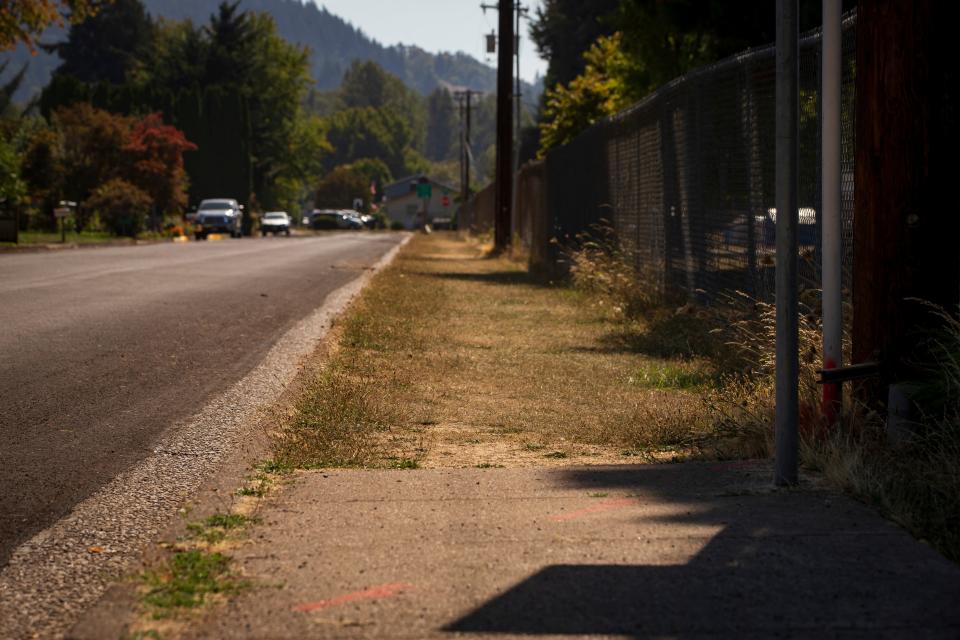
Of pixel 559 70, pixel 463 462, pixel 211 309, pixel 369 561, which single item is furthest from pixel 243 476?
pixel 559 70

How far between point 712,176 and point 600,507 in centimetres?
676

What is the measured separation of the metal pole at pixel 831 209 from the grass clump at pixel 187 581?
2.78 meters

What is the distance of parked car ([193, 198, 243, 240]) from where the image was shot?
5606cm

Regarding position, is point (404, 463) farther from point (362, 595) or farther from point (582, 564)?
point (362, 595)

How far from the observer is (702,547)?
4.09 meters

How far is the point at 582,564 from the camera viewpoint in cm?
392

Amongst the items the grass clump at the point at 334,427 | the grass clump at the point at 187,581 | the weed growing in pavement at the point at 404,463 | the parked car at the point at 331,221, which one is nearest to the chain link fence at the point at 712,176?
the grass clump at the point at 334,427

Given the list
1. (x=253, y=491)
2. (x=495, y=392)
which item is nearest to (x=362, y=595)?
(x=253, y=491)

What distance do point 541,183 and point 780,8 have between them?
65.7 ft

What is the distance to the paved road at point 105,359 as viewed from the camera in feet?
18.2

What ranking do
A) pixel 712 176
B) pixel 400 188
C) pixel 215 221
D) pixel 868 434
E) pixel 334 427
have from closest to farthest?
pixel 868 434 → pixel 334 427 → pixel 712 176 → pixel 215 221 → pixel 400 188

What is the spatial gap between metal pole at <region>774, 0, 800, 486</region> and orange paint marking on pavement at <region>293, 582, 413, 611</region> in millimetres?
1830

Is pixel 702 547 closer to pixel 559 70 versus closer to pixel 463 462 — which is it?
pixel 463 462

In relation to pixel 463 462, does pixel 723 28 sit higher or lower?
higher
